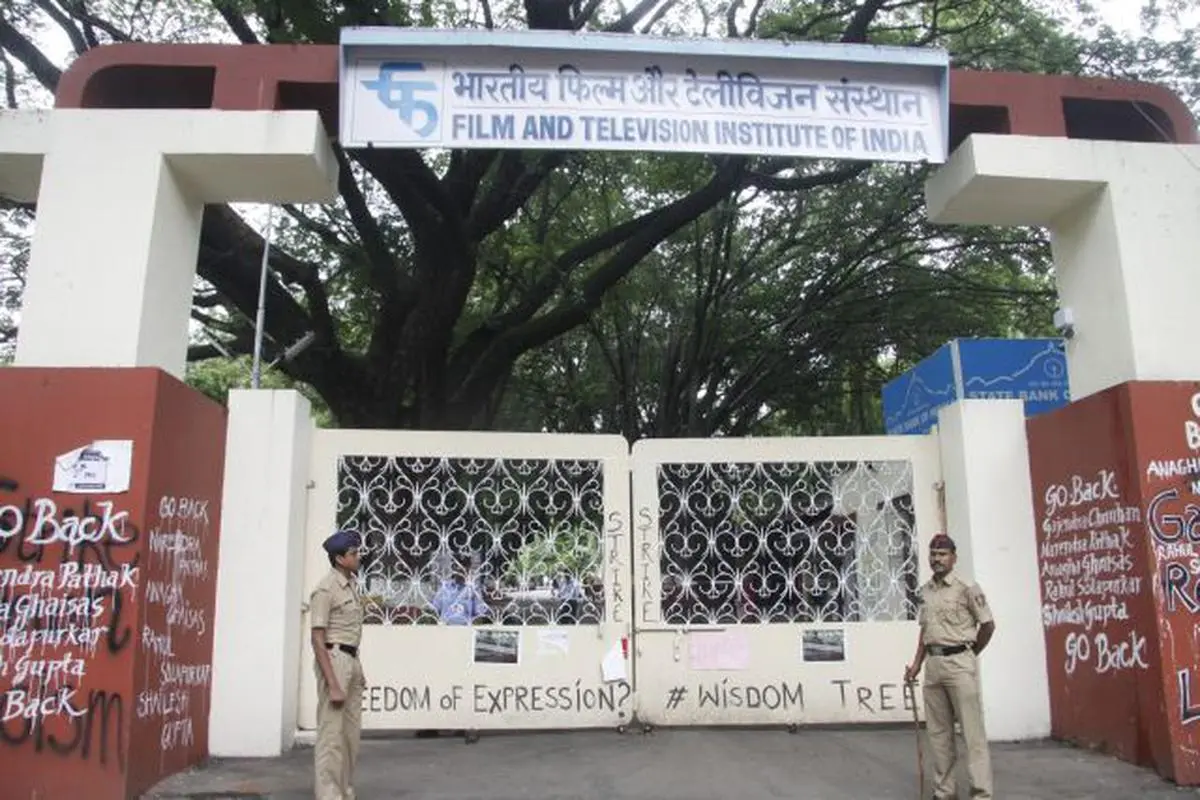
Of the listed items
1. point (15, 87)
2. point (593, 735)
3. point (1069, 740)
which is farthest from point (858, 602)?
point (15, 87)

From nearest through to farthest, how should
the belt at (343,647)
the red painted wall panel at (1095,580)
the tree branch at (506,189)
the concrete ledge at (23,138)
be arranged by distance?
1. the belt at (343,647)
2. the red painted wall panel at (1095,580)
3. the concrete ledge at (23,138)
4. the tree branch at (506,189)

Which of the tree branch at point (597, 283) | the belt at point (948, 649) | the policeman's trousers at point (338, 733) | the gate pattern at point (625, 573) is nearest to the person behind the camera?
the policeman's trousers at point (338, 733)

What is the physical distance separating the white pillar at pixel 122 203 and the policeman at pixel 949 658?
499 centimetres

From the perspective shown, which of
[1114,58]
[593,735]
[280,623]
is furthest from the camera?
[1114,58]

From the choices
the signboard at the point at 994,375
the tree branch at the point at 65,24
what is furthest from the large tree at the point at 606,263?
the signboard at the point at 994,375

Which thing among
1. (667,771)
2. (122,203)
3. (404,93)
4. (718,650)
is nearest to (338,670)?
(667,771)

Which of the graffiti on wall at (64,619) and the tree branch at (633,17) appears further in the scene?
the tree branch at (633,17)

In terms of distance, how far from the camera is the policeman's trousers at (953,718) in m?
5.57

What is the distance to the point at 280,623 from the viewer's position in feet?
22.7

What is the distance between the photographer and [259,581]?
6969 millimetres

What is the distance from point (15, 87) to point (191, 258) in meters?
6.38

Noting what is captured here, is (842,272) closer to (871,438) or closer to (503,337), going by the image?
(503,337)

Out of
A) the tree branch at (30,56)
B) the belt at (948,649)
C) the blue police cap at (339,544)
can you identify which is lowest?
the belt at (948,649)

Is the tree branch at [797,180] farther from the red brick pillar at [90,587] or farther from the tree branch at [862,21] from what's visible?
the red brick pillar at [90,587]
